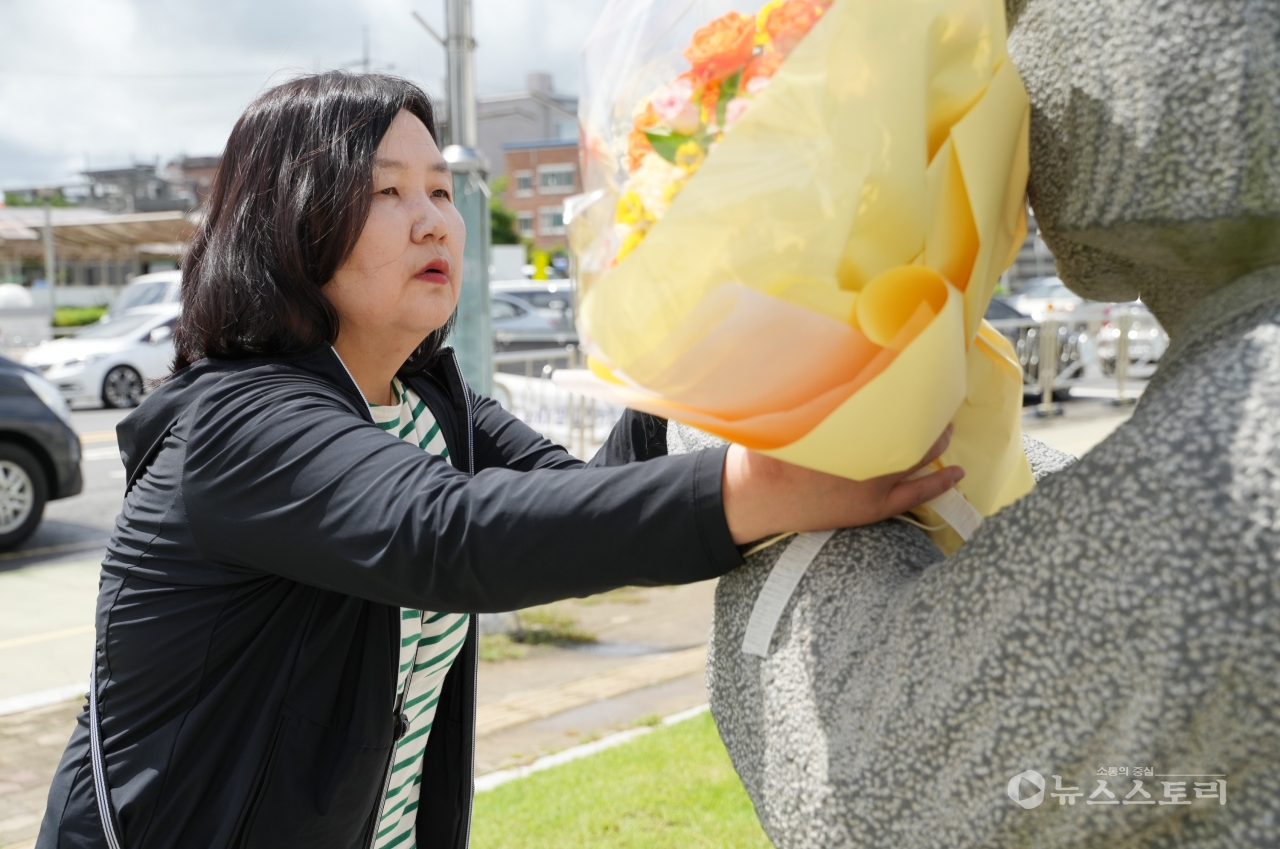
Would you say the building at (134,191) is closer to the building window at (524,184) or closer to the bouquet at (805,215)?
the building window at (524,184)

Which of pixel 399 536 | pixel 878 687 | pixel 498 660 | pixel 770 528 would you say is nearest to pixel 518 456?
pixel 399 536

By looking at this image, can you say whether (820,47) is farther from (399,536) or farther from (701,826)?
(701,826)

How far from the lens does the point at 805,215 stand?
37.2 inches

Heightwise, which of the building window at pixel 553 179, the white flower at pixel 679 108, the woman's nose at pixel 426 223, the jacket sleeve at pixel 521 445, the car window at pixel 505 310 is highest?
the building window at pixel 553 179

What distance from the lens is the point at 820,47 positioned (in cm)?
94

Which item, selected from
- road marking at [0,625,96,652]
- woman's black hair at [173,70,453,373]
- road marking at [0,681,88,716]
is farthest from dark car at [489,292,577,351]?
woman's black hair at [173,70,453,373]

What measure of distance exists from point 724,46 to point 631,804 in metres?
2.98

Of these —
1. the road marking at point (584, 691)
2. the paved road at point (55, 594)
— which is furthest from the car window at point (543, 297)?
the road marking at point (584, 691)

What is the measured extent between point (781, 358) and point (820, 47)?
0.26 metres

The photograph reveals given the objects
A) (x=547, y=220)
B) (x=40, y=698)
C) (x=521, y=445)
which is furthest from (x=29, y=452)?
(x=547, y=220)

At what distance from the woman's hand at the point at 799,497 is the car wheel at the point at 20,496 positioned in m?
7.67

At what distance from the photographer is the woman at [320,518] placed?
1.21 metres

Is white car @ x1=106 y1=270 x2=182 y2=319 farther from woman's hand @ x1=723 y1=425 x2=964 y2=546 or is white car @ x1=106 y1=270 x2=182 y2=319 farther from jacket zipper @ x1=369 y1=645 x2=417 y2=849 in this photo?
woman's hand @ x1=723 y1=425 x2=964 y2=546

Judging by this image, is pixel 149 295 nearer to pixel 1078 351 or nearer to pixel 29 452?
pixel 29 452
